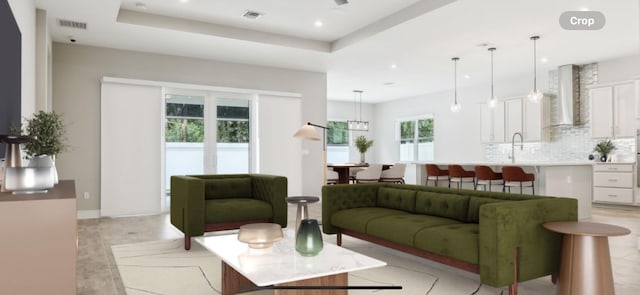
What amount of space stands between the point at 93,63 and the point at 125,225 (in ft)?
8.82

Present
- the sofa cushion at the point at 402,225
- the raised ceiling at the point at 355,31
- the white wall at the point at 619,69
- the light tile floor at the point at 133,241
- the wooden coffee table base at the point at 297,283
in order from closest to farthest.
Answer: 1. the wooden coffee table base at the point at 297,283
2. the light tile floor at the point at 133,241
3. the sofa cushion at the point at 402,225
4. the raised ceiling at the point at 355,31
5. the white wall at the point at 619,69

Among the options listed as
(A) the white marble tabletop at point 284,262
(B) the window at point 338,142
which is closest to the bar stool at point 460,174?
(A) the white marble tabletop at point 284,262

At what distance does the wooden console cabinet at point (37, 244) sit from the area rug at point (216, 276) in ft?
4.62

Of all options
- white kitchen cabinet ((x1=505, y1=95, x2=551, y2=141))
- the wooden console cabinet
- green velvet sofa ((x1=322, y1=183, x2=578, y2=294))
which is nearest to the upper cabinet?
white kitchen cabinet ((x1=505, y1=95, x2=551, y2=141))

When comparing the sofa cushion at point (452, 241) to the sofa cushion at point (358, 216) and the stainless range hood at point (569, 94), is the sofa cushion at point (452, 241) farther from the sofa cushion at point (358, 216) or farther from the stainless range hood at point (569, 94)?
the stainless range hood at point (569, 94)

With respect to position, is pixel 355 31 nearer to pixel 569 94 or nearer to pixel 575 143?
pixel 569 94

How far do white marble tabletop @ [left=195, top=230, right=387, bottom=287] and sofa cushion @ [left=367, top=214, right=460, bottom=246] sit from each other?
2.79 feet

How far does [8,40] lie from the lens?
2680 millimetres

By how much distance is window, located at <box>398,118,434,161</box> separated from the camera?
1236 cm

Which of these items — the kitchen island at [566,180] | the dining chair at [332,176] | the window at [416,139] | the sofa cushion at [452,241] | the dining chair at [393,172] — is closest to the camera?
the sofa cushion at [452,241]

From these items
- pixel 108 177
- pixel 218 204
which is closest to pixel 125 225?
pixel 108 177

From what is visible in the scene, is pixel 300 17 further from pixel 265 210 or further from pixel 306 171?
pixel 306 171

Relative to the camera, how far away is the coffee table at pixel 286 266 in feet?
7.20

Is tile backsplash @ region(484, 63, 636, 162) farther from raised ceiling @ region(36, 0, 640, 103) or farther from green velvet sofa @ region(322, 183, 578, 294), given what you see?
green velvet sofa @ region(322, 183, 578, 294)
